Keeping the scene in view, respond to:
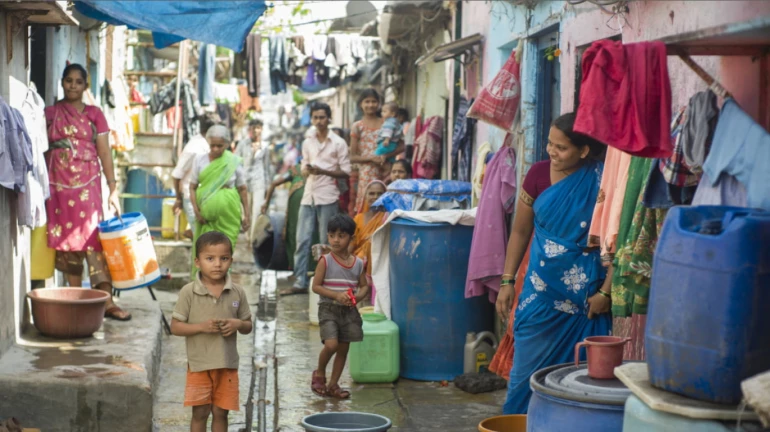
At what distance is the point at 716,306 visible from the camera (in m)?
3.17

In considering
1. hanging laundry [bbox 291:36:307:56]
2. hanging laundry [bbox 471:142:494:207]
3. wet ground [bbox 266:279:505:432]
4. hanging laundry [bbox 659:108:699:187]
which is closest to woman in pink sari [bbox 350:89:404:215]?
hanging laundry [bbox 471:142:494:207]

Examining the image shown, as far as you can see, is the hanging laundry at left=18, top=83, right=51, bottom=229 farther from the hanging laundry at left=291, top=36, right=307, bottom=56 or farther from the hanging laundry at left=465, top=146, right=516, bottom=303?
the hanging laundry at left=291, top=36, right=307, bottom=56

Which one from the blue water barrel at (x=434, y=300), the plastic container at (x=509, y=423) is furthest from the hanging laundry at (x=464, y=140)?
the plastic container at (x=509, y=423)

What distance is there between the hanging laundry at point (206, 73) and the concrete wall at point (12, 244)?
8.32m

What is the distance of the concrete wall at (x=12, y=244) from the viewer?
6.53 meters

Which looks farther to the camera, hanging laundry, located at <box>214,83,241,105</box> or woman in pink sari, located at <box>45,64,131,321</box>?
hanging laundry, located at <box>214,83,241,105</box>

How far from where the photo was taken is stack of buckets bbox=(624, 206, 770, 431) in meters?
3.15

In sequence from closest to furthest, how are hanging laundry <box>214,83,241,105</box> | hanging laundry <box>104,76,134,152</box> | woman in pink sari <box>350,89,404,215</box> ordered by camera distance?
woman in pink sari <box>350,89,404,215</box>, hanging laundry <box>104,76,134,152</box>, hanging laundry <box>214,83,241,105</box>

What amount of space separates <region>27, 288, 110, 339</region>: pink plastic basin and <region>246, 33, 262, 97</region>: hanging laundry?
28.9ft

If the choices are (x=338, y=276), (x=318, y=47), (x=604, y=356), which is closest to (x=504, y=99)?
(x=338, y=276)

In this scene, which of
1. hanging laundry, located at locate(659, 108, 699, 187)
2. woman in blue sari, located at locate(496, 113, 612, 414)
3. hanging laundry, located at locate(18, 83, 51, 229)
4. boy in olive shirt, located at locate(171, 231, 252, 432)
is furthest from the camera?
hanging laundry, located at locate(18, 83, 51, 229)

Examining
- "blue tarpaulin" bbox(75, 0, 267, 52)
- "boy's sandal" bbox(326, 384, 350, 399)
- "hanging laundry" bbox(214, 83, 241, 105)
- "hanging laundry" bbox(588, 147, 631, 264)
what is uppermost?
"hanging laundry" bbox(214, 83, 241, 105)

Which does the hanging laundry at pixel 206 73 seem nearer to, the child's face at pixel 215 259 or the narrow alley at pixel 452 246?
the narrow alley at pixel 452 246

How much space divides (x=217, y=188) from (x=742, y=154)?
23.6ft
